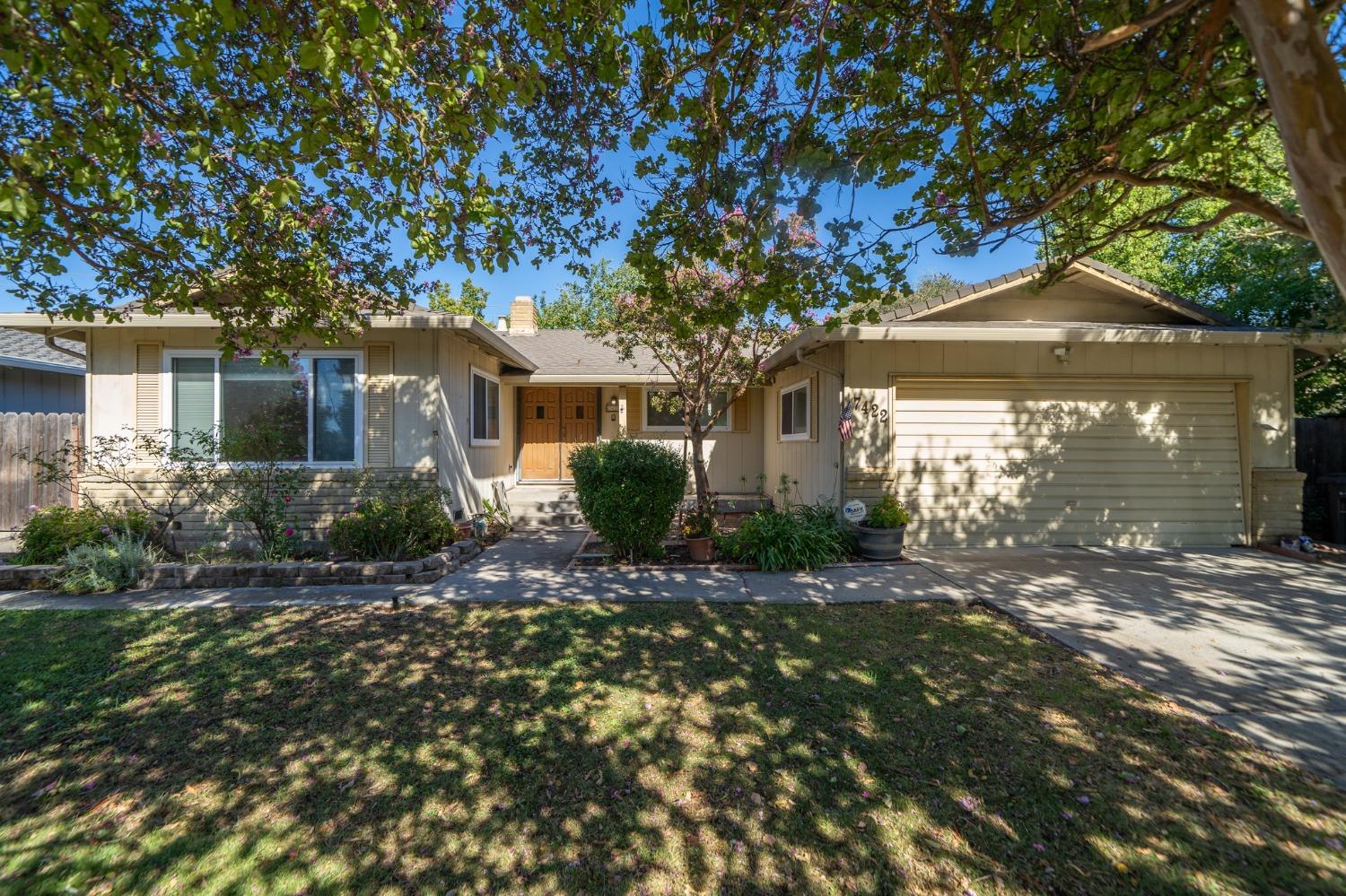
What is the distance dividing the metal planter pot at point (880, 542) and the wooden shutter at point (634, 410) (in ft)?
20.1

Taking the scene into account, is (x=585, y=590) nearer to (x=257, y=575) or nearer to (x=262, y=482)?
(x=257, y=575)

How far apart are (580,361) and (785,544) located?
7108 millimetres

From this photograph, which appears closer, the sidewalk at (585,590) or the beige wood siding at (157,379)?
the sidewalk at (585,590)

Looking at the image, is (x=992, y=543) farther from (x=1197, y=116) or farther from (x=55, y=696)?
(x=55, y=696)

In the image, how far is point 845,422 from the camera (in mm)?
7586

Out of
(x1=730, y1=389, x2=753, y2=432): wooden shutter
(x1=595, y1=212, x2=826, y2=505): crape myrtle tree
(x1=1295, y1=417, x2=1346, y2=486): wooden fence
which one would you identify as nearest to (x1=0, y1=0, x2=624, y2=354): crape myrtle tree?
(x1=595, y1=212, x2=826, y2=505): crape myrtle tree

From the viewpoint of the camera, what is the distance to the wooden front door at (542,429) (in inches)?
492

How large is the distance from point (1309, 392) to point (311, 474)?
53.5 ft

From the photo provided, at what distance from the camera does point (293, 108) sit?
4.09m

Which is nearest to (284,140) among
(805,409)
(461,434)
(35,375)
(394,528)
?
(394,528)

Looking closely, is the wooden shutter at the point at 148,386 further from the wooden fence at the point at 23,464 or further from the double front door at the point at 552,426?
the double front door at the point at 552,426

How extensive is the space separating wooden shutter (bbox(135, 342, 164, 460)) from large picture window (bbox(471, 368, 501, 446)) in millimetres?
4037

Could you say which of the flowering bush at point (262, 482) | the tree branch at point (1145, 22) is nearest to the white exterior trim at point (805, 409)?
the tree branch at point (1145, 22)

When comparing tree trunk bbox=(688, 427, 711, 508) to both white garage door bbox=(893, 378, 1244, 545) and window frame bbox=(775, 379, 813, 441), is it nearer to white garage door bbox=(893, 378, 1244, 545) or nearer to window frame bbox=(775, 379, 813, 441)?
window frame bbox=(775, 379, 813, 441)
